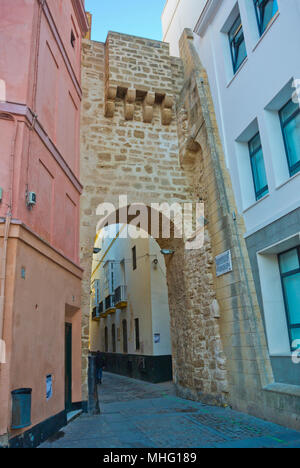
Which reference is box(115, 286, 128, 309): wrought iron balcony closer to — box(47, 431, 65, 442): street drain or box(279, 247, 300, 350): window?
box(47, 431, 65, 442): street drain

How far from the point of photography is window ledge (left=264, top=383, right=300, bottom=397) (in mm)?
5375

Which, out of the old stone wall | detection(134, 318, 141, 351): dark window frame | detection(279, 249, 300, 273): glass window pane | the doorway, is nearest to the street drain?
the doorway

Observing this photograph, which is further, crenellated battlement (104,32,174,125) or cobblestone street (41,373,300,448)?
crenellated battlement (104,32,174,125)

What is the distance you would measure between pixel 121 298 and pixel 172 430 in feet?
38.9

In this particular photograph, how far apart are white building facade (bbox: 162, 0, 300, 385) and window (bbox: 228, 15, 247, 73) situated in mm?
19

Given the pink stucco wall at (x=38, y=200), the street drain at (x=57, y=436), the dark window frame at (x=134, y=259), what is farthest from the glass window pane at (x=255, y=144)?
the dark window frame at (x=134, y=259)

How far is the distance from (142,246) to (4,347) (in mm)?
11224

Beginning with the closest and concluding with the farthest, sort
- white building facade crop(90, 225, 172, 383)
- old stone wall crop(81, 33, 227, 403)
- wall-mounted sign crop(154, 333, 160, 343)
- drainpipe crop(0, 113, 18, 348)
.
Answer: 1. drainpipe crop(0, 113, 18, 348)
2. old stone wall crop(81, 33, 227, 403)
3. wall-mounted sign crop(154, 333, 160, 343)
4. white building facade crop(90, 225, 172, 383)

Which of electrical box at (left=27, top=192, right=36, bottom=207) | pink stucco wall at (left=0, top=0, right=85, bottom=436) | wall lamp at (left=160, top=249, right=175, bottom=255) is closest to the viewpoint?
pink stucco wall at (left=0, top=0, right=85, bottom=436)

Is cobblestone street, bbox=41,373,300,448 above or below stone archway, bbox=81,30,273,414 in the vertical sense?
below

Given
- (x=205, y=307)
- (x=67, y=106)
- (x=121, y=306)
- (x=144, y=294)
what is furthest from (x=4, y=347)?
(x=121, y=306)

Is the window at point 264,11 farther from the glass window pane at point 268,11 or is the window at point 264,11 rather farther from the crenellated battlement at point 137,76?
the crenellated battlement at point 137,76

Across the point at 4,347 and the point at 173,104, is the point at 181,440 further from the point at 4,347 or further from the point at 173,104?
the point at 173,104

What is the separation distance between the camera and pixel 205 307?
8312 mm
